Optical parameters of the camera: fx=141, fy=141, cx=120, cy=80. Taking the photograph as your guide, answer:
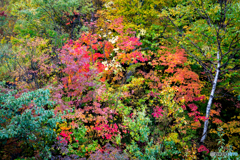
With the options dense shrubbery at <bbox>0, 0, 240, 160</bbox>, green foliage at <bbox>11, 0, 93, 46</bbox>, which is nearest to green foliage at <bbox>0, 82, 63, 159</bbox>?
dense shrubbery at <bbox>0, 0, 240, 160</bbox>

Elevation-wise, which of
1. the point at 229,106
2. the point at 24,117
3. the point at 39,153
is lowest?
the point at 229,106

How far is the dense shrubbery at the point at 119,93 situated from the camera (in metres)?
5.01

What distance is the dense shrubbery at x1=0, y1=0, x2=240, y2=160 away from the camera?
501 centimetres

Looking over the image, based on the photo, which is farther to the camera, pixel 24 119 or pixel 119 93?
pixel 119 93

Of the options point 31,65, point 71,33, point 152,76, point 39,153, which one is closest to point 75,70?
point 31,65

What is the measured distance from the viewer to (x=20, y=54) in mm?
9219

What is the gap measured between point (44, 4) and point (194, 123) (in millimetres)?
14194

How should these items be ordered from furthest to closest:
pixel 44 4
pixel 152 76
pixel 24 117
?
pixel 44 4, pixel 152 76, pixel 24 117

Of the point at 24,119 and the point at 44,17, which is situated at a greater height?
the point at 44,17

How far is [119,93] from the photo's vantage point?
880 centimetres

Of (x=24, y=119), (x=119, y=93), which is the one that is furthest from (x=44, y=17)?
(x=24, y=119)

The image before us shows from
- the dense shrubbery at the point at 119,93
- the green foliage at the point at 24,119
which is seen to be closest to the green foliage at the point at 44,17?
the dense shrubbery at the point at 119,93

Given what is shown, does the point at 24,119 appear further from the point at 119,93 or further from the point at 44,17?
the point at 44,17

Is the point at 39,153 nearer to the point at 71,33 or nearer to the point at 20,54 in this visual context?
the point at 20,54
